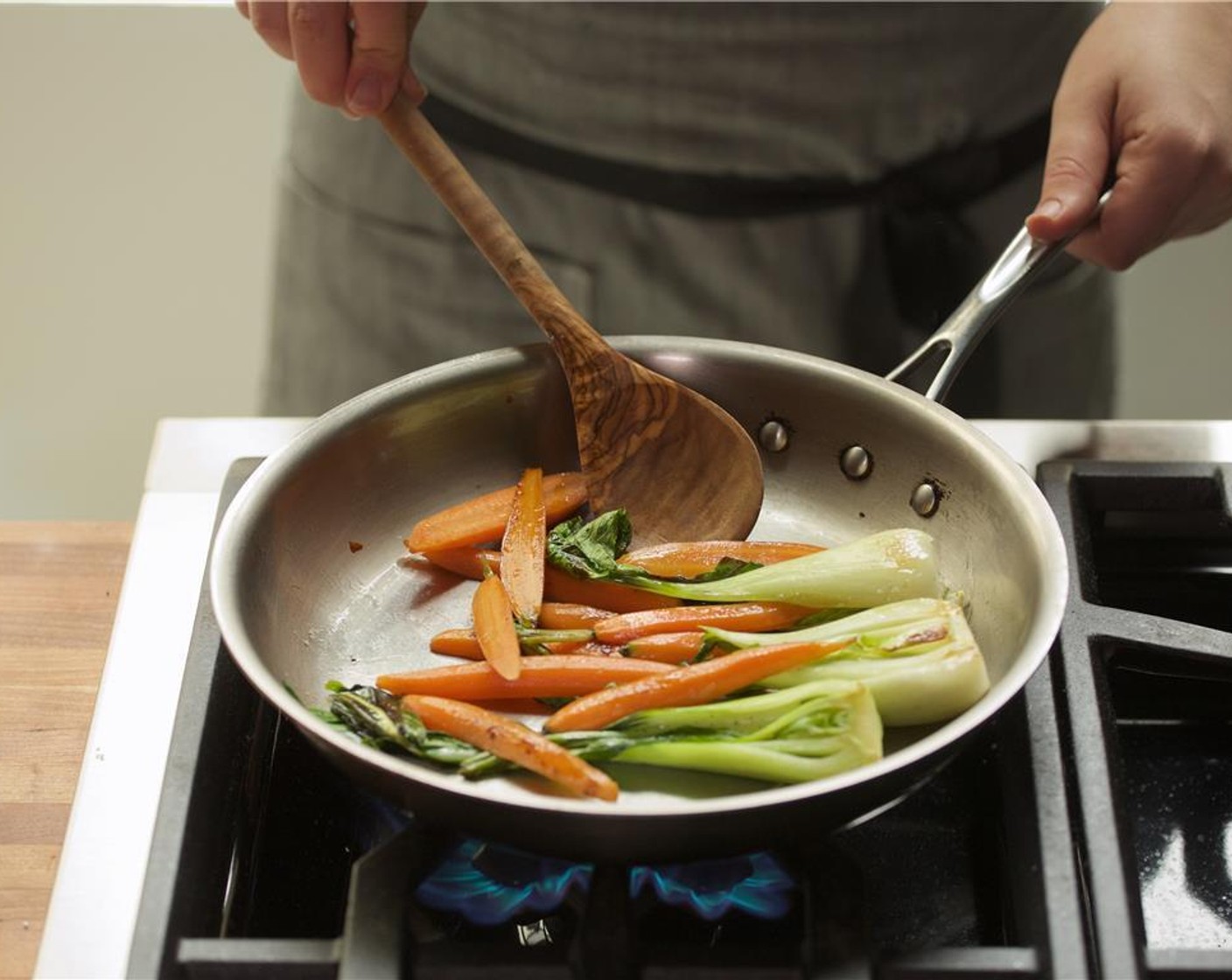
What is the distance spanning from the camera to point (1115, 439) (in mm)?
1280

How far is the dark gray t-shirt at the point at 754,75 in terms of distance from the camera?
167 cm

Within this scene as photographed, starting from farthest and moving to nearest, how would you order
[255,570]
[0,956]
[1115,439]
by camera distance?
1. [1115,439]
2. [255,570]
3. [0,956]

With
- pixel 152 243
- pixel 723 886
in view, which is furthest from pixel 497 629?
pixel 152 243

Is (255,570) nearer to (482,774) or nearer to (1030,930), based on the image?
(482,774)

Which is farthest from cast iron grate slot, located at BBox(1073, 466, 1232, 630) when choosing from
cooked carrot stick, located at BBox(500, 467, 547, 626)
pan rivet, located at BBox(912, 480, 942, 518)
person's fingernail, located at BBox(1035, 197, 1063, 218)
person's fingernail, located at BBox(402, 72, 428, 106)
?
person's fingernail, located at BBox(402, 72, 428, 106)

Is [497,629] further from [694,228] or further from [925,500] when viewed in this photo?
[694,228]

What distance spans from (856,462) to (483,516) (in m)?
0.32

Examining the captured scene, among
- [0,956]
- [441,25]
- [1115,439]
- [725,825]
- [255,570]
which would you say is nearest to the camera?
[725,825]

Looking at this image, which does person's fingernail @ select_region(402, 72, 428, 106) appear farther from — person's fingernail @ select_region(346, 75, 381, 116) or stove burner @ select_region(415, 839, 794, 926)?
stove burner @ select_region(415, 839, 794, 926)

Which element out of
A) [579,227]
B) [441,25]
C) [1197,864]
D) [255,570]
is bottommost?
[1197,864]

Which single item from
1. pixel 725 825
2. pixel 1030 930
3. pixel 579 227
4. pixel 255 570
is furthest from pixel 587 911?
pixel 579 227

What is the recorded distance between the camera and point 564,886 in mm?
914

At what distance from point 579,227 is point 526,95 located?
0.17 meters

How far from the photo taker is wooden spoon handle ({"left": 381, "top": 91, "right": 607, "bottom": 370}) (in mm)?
1154
